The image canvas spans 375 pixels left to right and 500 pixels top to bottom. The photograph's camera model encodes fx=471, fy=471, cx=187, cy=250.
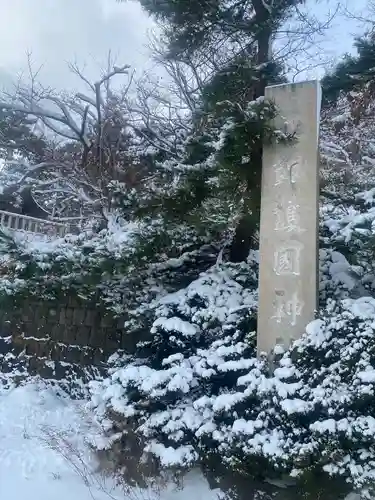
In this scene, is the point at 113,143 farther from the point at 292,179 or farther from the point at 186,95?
the point at 292,179

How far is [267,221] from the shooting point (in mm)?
4727

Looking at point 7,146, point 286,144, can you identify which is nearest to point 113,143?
point 7,146

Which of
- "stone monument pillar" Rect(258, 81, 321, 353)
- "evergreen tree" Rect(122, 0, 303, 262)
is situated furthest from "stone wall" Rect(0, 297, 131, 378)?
"stone monument pillar" Rect(258, 81, 321, 353)

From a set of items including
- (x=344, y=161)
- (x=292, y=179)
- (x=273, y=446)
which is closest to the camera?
(x=273, y=446)

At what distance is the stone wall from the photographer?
20.4 feet

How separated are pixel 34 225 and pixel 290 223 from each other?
6.25 metres

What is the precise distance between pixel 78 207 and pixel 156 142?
9.25 ft

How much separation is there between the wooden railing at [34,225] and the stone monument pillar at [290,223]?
519 cm

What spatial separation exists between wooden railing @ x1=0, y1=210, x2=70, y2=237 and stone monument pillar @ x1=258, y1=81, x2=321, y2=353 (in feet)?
17.0

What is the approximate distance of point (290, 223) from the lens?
461 cm

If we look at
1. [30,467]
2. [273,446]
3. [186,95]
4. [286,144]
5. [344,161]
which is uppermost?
[186,95]

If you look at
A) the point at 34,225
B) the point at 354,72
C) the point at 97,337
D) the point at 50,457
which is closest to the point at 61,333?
the point at 97,337

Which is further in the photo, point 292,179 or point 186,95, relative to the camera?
point 186,95

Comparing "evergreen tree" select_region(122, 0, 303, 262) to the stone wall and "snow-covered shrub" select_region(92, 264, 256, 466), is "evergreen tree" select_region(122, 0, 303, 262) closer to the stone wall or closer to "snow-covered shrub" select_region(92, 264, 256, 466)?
"snow-covered shrub" select_region(92, 264, 256, 466)
